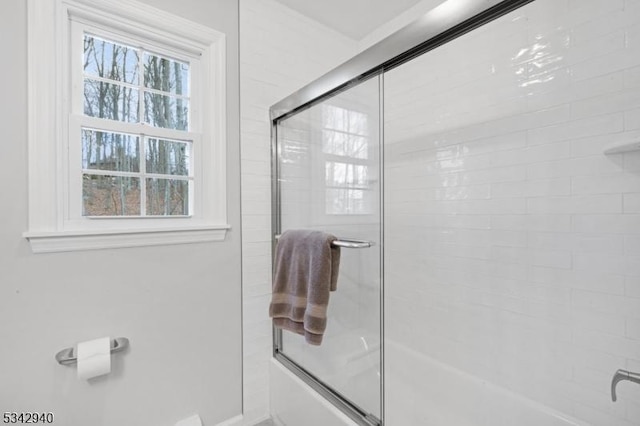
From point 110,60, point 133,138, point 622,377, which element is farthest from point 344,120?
point 622,377

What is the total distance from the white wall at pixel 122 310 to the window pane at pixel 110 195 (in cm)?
19

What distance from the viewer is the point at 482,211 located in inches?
63.4

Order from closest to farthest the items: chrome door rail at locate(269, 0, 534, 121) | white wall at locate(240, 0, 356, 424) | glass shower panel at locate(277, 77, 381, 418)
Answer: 1. chrome door rail at locate(269, 0, 534, 121)
2. glass shower panel at locate(277, 77, 381, 418)
3. white wall at locate(240, 0, 356, 424)

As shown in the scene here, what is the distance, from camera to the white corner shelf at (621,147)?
1053 mm

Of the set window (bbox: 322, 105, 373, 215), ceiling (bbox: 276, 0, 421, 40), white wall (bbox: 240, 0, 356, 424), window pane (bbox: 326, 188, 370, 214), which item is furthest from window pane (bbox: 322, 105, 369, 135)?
ceiling (bbox: 276, 0, 421, 40)

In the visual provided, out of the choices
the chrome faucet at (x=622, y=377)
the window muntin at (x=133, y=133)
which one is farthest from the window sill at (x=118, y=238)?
the chrome faucet at (x=622, y=377)

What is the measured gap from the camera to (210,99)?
62.7 inches

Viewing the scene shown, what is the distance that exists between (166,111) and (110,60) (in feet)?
1.00

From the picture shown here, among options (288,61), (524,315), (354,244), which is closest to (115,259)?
(354,244)

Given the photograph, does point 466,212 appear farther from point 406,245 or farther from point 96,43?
point 96,43

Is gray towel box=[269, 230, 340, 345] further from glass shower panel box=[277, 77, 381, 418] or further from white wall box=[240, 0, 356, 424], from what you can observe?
white wall box=[240, 0, 356, 424]

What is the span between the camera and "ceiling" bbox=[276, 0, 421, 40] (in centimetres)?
186

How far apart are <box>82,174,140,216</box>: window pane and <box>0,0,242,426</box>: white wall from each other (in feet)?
0.61

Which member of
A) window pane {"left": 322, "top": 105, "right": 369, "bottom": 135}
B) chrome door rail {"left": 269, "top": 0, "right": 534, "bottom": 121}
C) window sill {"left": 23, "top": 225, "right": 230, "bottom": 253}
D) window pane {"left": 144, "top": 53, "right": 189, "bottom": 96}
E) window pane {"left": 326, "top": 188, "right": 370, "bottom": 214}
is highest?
window pane {"left": 144, "top": 53, "right": 189, "bottom": 96}
